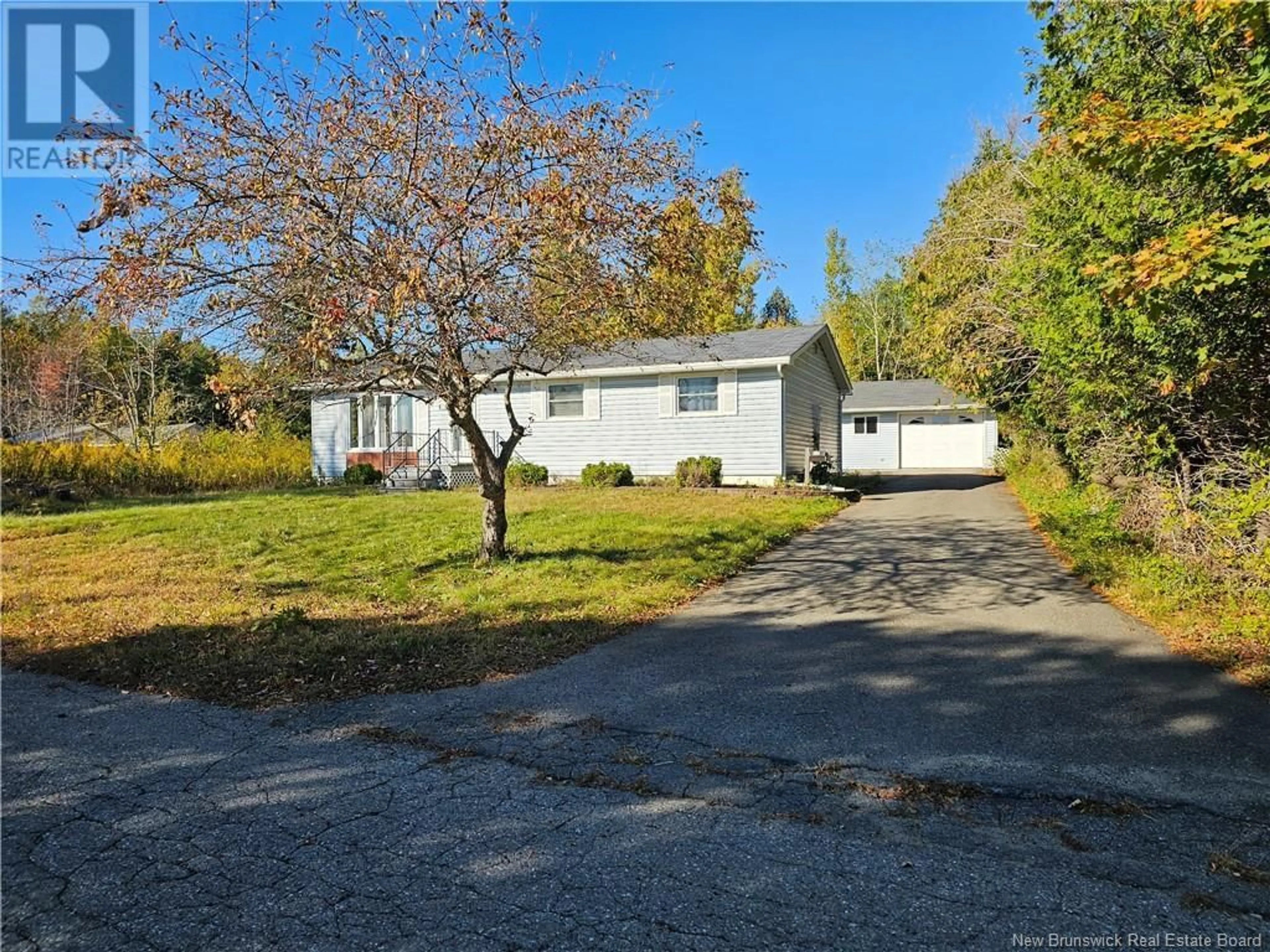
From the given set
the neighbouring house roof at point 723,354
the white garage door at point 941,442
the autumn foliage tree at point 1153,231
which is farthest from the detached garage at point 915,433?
the autumn foliage tree at point 1153,231

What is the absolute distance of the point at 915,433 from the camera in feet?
105

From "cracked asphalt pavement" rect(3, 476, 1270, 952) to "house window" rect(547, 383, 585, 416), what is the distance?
15141 millimetres

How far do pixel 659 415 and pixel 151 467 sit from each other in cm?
1395

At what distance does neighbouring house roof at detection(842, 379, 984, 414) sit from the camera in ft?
100

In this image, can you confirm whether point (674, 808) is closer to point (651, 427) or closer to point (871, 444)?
point (651, 427)

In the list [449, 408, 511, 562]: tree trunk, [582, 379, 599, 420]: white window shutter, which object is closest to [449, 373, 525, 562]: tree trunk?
[449, 408, 511, 562]: tree trunk

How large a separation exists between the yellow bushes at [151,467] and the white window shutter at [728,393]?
1191cm

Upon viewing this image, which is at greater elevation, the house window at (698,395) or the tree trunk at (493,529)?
the house window at (698,395)

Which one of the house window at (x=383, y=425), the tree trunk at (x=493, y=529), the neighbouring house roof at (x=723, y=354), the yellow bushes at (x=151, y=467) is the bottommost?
the tree trunk at (x=493, y=529)

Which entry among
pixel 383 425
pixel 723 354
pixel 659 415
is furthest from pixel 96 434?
pixel 723 354

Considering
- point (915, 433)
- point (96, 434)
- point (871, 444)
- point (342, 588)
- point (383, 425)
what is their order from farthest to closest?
point (96, 434) < point (871, 444) < point (915, 433) < point (383, 425) < point (342, 588)

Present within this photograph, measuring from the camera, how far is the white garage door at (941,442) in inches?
1231

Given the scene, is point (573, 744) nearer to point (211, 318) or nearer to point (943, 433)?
point (211, 318)

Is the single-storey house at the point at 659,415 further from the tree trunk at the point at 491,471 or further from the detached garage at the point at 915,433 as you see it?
Result: the detached garage at the point at 915,433
